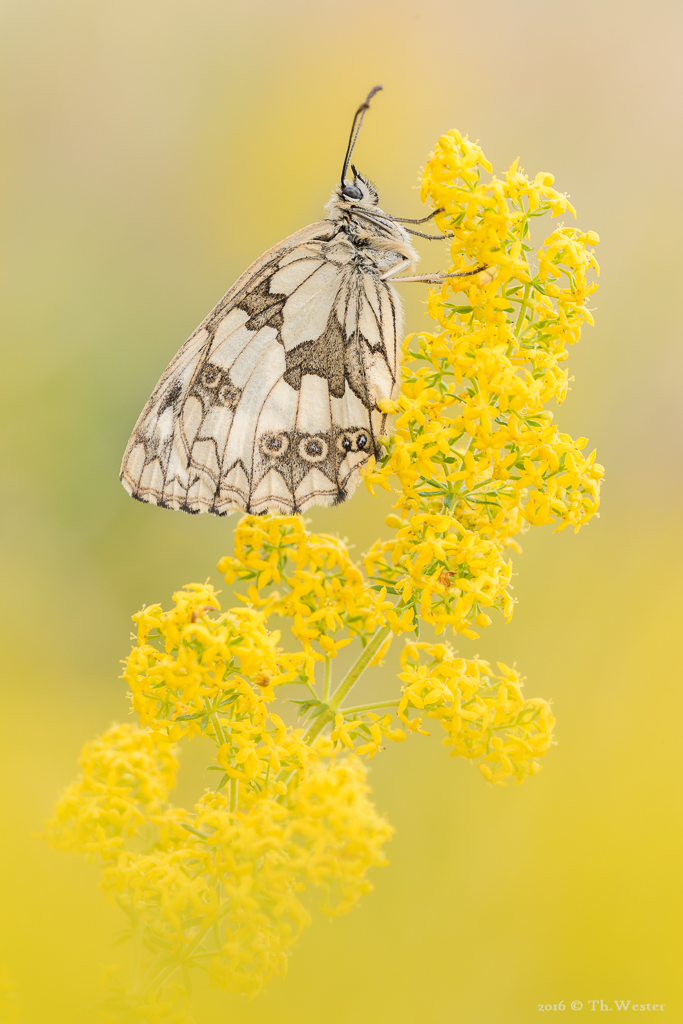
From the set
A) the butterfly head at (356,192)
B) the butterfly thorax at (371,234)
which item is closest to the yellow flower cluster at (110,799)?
the butterfly thorax at (371,234)

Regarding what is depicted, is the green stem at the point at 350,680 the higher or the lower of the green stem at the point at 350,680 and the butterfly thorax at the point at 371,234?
the lower

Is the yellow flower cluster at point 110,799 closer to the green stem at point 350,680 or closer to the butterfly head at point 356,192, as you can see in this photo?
the green stem at point 350,680

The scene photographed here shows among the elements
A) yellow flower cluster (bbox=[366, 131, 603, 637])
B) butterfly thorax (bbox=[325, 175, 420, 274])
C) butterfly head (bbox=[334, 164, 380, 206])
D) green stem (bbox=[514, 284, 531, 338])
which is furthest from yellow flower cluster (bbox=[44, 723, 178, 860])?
butterfly head (bbox=[334, 164, 380, 206])

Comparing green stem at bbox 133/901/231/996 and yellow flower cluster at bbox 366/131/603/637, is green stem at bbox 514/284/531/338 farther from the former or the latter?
green stem at bbox 133/901/231/996

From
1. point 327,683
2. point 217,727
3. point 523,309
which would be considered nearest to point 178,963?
point 217,727

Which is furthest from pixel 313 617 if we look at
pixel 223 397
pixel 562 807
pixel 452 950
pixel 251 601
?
pixel 562 807

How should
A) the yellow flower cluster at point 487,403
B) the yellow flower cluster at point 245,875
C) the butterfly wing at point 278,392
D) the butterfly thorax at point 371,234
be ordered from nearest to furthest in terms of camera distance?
1. the yellow flower cluster at point 245,875
2. the yellow flower cluster at point 487,403
3. the butterfly wing at point 278,392
4. the butterfly thorax at point 371,234

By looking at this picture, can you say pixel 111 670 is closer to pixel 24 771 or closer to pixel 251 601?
pixel 24 771

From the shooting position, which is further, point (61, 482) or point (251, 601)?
point (61, 482)
